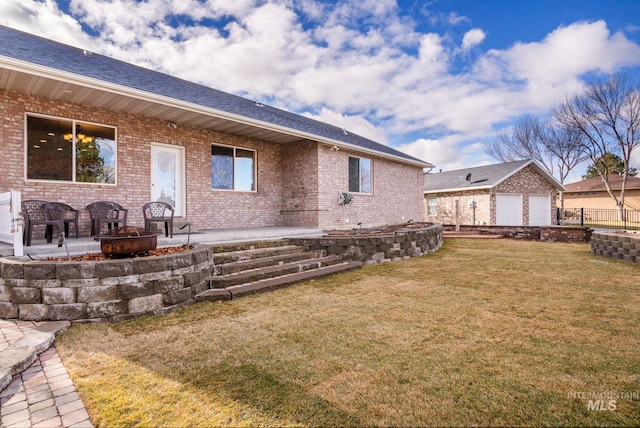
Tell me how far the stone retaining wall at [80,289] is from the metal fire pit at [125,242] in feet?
0.73

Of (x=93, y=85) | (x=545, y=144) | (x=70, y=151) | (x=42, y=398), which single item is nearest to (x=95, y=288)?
(x=42, y=398)

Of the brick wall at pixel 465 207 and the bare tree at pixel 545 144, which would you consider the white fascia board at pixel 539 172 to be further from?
the bare tree at pixel 545 144

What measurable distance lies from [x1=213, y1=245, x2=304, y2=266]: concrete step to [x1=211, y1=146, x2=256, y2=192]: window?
3436 millimetres

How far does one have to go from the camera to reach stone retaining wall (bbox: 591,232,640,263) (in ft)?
23.7

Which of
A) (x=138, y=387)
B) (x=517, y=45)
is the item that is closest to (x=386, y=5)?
(x=517, y=45)

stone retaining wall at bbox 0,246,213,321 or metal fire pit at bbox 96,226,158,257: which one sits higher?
metal fire pit at bbox 96,226,158,257

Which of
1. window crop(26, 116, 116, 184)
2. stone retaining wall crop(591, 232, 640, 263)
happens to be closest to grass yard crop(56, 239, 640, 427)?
stone retaining wall crop(591, 232, 640, 263)

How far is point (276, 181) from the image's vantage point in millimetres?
10109

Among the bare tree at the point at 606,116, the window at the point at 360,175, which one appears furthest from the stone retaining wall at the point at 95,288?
the bare tree at the point at 606,116

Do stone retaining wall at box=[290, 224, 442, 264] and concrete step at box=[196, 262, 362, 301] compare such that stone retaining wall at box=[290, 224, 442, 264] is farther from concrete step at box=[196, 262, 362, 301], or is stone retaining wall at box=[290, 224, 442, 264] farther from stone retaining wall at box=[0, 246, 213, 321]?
stone retaining wall at box=[0, 246, 213, 321]

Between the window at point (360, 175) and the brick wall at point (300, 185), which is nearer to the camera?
the brick wall at point (300, 185)

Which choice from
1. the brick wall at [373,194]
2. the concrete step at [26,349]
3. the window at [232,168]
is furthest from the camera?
the brick wall at [373,194]

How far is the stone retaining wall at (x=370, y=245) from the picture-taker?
6.71 m

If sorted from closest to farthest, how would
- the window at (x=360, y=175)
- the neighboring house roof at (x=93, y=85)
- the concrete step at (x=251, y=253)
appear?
1. the neighboring house roof at (x=93, y=85)
2. the concrete step at (x=251, y=253)
3. the window at (x=360, y=175)
